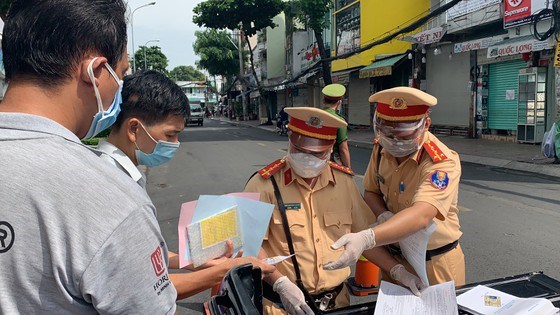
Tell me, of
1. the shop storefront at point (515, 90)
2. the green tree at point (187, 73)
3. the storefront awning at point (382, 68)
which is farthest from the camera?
the green tree at point (187, 73)

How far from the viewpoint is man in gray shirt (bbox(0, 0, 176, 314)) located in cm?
76

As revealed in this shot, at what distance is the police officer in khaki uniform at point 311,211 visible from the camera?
76.8 inches

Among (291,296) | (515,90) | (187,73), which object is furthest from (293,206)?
(187,73)

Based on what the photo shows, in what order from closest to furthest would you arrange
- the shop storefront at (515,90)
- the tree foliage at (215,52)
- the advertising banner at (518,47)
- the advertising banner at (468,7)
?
the advertising banner at (518,47)
the shop storefront at (515,90)
the advertising banner at (468,7)
the tree foliage at (215,52)

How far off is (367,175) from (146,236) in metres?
1.65

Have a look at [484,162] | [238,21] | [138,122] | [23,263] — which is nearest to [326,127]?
[138,122]

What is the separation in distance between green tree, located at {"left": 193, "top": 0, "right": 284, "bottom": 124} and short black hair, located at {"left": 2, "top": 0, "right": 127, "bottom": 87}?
87.4 feet

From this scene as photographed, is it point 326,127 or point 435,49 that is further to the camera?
point 435,49

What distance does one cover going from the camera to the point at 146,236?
0.84 meters

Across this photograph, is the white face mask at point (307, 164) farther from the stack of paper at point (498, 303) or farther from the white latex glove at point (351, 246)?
the stack of paper at point (498, 303)

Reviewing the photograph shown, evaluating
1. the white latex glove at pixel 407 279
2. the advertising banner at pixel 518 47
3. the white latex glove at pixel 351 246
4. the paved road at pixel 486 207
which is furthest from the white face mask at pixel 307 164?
the advertising banner at pixel 518 47

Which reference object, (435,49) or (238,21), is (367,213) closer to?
(435,49)

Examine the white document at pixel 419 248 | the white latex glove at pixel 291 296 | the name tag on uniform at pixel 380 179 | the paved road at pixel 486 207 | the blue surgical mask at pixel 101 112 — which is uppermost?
the blue surgical mask at pixel 101 112

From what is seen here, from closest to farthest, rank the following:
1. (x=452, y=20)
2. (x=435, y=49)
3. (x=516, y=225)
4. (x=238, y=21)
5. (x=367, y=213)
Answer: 1. (x=367, y=213)
2. (x=516, y=225)
3. (x=452, y=20)
4. (x=435, y=49)
5. (x=238, y=21)
